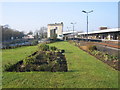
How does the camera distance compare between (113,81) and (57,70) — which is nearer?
(113,81)

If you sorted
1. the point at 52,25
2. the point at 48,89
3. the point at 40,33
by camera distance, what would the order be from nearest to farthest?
the point at 48,89
the point at 52,25
the point at 40,33

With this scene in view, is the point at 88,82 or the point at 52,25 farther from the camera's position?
the point at 52,25

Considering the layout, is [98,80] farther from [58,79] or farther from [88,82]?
[58,79]

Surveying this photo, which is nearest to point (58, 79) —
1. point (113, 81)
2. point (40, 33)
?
point (113, 81)

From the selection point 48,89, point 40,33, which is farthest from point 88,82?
point 40,33

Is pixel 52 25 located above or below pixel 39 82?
above

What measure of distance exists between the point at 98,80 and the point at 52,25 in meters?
88.8

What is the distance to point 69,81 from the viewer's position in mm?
6590

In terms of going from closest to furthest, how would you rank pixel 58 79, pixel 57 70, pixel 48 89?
A: pixel 48 89, pixel 58 79, pixel 57 70

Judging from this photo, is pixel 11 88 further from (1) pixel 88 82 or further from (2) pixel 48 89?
(1) pixel 88 82

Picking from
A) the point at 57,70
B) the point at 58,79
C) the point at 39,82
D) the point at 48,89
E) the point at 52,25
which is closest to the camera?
the point at 48,89

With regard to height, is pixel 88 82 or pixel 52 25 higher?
pixel 52 25

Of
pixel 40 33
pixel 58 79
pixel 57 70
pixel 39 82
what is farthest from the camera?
pixel 40 33

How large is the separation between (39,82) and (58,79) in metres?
0.86
